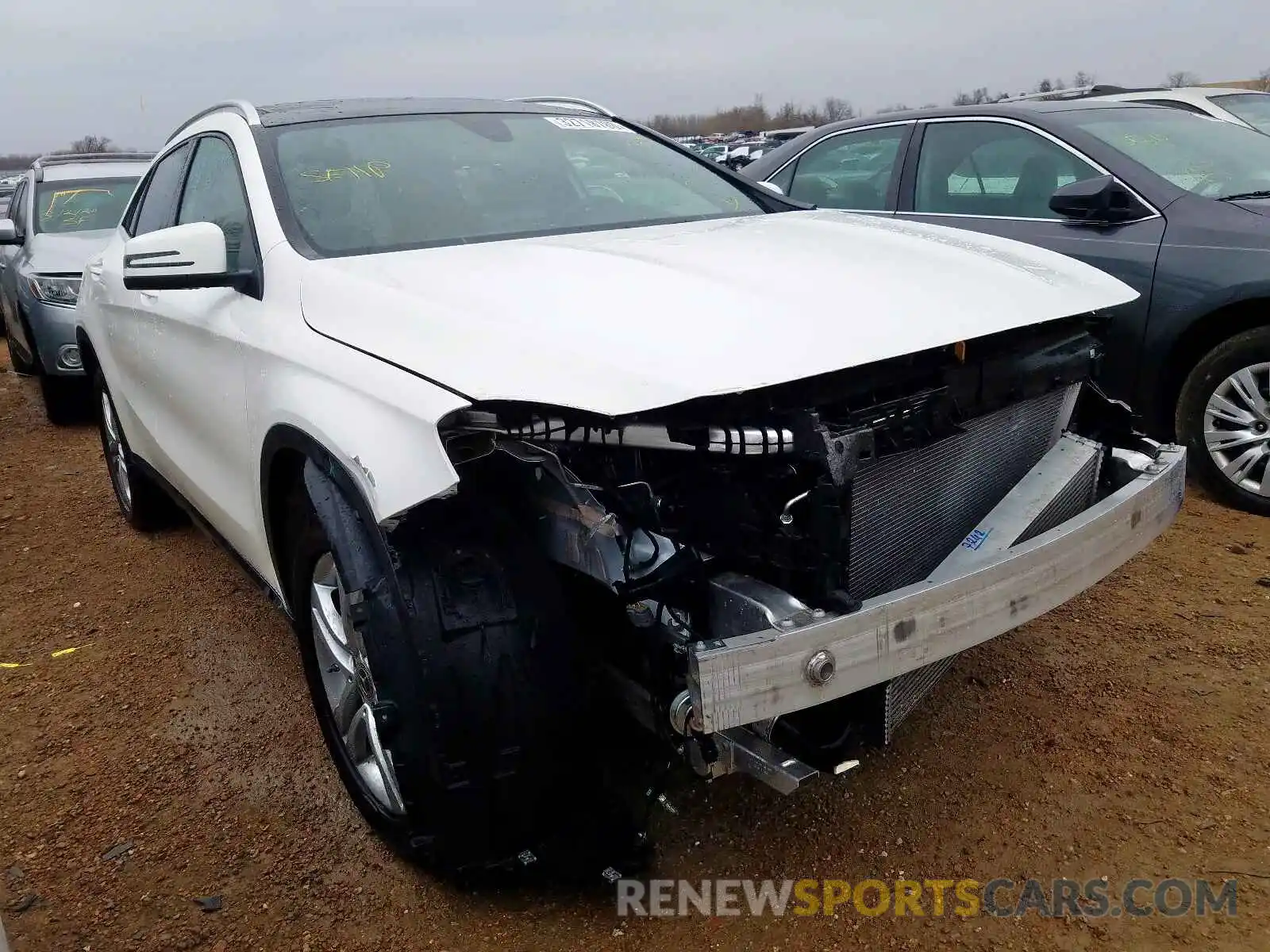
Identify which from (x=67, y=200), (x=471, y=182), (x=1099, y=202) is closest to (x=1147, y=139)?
(x=1099, y=202)

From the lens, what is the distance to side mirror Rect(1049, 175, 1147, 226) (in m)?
4.21

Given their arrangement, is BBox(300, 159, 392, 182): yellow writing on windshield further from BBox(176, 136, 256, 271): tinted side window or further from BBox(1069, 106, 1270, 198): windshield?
BBox(1069, 106, 1270, 198): windshield

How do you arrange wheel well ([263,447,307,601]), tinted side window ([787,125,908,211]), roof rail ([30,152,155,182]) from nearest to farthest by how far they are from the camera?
1. wheel well ([263,447,307,601])
2. tinted side window ([787,125,908,211])
3. roof rail ([30,152,155,182])

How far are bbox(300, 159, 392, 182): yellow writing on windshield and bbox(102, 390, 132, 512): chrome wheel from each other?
208cm

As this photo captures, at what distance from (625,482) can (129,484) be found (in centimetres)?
349

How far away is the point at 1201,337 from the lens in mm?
4145

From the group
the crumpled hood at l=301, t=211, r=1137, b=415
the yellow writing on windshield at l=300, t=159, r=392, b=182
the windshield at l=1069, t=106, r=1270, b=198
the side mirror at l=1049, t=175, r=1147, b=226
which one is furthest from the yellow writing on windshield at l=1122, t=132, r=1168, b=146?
the yellow writing on windshield at l=300, t=159, r=392, b=182

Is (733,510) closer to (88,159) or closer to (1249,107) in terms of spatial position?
(1249,107)

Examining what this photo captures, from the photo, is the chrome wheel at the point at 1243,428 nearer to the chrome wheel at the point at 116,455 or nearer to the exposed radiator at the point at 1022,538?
the exposed radiator at the point at 1022,538

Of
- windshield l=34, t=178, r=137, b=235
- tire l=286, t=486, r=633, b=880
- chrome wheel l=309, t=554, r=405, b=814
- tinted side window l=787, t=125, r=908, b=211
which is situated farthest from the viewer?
windshield l=34, t=178, r=137, b=235

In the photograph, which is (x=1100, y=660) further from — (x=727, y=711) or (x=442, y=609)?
(x=442, y=609)

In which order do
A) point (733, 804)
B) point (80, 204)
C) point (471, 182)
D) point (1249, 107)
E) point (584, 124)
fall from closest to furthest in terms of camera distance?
point (733, 804) < point (471, 182) < point (584, 124) < point (1249, 107) < point (80, 204)

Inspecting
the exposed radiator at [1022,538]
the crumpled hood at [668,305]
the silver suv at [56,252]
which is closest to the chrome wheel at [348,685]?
the crumpled hood at [668,305]

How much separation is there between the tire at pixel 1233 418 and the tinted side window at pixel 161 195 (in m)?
4.04
